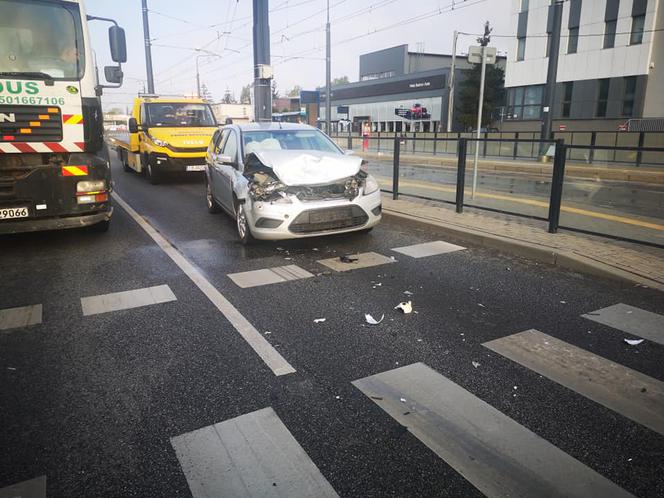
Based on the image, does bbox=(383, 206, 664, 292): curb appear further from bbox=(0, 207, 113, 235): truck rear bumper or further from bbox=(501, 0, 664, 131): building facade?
bbox=(501, 0, 664, 131): building facade

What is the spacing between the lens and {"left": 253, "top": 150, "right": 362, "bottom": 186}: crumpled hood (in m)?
6.77

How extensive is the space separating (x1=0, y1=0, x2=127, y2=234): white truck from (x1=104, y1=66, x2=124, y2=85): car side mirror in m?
0.95

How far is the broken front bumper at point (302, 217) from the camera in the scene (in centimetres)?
662

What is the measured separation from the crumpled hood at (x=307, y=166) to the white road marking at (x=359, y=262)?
109cm

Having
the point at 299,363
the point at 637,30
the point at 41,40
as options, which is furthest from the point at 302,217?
the point at 637,30

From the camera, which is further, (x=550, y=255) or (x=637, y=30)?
(x=637, y=30)

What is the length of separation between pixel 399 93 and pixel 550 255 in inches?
2661

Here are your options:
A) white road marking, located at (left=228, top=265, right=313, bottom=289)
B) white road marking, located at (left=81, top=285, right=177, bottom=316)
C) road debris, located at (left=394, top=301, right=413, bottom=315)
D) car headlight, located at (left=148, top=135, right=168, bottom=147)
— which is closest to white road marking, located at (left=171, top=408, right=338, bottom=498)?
road debris, located at (left=394, top=301, right=413, bottom=315)

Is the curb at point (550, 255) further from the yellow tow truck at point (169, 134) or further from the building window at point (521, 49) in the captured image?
the building window at point (521, 49)

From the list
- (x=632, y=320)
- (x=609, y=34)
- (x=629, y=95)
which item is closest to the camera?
(x=632, y=320)

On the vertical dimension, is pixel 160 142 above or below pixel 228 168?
above

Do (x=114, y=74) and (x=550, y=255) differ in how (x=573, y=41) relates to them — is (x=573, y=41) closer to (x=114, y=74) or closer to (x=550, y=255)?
(x=550, y=255)

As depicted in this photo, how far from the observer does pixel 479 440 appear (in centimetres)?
280

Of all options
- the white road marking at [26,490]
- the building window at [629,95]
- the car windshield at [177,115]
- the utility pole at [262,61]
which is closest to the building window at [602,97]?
the building window at [629,95]
